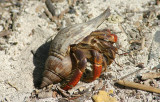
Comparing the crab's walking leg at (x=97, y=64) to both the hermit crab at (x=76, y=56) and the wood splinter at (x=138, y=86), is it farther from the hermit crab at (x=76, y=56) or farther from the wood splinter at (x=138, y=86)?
the wood splinter at (x=138, y=86)

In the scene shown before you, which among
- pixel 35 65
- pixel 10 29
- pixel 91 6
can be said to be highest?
pixel 91 6

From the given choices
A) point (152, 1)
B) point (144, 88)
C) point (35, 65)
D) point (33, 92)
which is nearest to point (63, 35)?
point (35, 65)

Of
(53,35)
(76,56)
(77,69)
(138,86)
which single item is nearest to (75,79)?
(77,69)

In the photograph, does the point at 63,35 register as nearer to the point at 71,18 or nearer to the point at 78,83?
the point at 78,83

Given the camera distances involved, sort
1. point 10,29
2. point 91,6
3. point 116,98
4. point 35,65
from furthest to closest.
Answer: point 91,6 → point 10,29 → point 35,65 → point 116,98

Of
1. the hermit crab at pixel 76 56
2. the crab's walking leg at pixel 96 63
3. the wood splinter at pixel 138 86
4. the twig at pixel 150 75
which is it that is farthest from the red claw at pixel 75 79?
the twig at pixel 150 75

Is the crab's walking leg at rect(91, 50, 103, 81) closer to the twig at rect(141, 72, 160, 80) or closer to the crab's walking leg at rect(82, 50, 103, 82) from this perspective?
the crab's walking leg at rect(82, 50, 103, 82)

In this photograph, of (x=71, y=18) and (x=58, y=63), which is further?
(x=71, y=18)

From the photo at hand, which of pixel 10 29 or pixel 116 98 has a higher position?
pixel 10 29

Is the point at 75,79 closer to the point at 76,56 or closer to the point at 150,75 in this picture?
the point at 76,56
